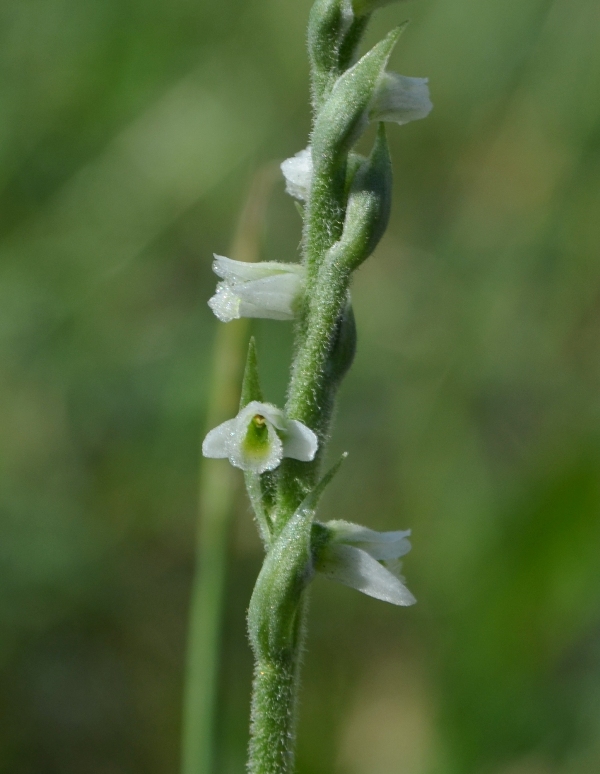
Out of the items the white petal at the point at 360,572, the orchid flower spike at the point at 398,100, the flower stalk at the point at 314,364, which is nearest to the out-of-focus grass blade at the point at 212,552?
the flower stalk at the point at 314,364

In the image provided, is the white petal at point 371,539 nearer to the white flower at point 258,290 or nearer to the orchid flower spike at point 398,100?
the white flower at point 258,290

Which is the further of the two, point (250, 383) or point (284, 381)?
point (284, 381)

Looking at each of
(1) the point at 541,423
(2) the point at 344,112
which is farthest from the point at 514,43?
(2) the point at 344,112

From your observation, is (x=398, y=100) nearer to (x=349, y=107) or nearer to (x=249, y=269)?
(x=349, y=107)

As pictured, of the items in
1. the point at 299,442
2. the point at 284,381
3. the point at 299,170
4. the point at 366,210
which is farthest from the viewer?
the point at 284,381

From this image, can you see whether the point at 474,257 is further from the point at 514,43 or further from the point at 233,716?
the point at 233,716

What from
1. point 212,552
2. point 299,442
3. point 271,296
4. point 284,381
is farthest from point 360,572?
point 284,381
